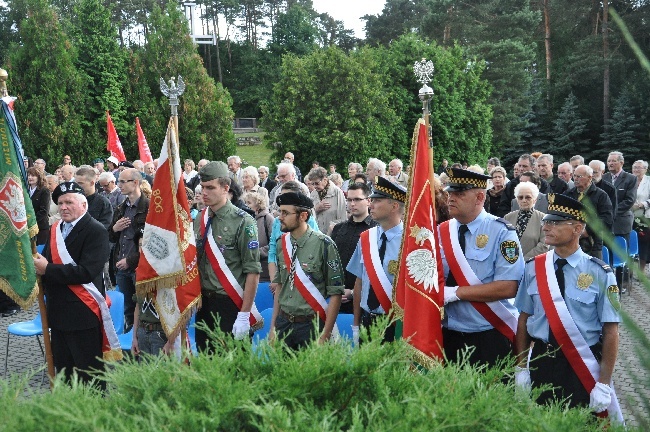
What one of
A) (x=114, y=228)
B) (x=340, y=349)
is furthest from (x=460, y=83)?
(x=340, y=349)

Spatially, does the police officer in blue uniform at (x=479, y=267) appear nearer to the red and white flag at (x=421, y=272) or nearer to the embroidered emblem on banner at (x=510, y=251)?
the embroidered emblem on banner at (x=510, y=251)

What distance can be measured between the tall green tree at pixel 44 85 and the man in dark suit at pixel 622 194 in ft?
68.2

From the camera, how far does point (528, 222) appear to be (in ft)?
21.2

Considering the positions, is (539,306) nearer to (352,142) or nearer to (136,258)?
(136,258)

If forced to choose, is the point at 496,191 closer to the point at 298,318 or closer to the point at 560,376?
the point at 298,318

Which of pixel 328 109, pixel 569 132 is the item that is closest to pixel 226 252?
pixel 328 109

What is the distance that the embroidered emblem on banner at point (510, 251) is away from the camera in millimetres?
3996

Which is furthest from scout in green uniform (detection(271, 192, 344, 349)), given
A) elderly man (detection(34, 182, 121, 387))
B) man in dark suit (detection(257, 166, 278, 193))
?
man in dark suit (detection(257, 166, 278, 193))

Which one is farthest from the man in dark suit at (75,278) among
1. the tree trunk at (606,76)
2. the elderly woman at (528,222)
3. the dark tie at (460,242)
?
the tree trunk at (606,76)

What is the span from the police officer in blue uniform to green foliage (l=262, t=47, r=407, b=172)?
20565 millimetres

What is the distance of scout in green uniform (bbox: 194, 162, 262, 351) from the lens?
4.89 meters

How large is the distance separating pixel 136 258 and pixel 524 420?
16.3 feet

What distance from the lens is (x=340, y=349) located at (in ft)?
7.52

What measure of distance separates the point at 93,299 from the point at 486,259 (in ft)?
9.63
